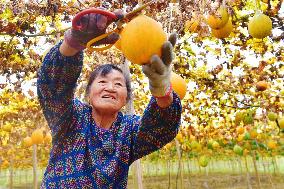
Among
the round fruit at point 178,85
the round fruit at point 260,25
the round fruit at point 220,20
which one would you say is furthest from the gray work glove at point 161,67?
the round fruit at point 260,25

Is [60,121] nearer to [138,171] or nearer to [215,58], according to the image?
[138,171]

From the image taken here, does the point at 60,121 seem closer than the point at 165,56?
No

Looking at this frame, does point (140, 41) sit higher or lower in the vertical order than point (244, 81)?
lower

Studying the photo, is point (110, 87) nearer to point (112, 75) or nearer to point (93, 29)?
point (112, 75)

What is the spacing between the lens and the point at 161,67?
1.23 m

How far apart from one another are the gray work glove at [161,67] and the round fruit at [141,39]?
2 centimetres

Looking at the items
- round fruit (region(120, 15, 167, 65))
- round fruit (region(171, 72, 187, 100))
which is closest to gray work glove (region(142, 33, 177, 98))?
round fruit (region(120, 15, 167, 65))

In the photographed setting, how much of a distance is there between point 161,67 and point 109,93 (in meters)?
0.75

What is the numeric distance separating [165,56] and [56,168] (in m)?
0.91

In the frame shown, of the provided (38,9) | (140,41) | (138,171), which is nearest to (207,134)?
(138,171)

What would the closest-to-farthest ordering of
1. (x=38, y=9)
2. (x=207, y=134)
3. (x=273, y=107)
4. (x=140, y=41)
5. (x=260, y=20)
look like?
(x=140, y=41) < (x=260, y=20) < (x=38, y=9) < (x=273, y=107) < (x=207, y=134)

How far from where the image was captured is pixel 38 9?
9.30 feet

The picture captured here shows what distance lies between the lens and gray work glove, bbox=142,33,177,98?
1.19m

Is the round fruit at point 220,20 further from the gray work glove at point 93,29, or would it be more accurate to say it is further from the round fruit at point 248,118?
the round fruit at point 248,118
